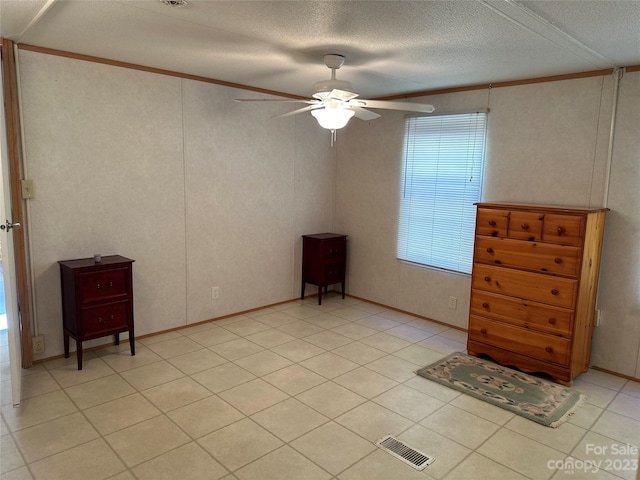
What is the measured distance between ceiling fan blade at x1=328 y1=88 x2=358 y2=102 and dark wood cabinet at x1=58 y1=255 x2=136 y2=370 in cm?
202

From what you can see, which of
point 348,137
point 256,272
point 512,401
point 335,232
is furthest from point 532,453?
point 348,137

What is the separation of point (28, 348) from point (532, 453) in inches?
138

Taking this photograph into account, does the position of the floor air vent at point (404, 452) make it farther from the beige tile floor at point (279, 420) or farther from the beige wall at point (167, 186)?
the beige wall at point (167, 186)

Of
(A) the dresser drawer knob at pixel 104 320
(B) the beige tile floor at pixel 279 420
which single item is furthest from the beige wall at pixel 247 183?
(B) the beige tile floor at pixel 279 420

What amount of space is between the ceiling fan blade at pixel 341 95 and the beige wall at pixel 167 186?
5.81 feet

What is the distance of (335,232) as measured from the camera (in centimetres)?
554

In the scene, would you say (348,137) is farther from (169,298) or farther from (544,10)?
(544,10)

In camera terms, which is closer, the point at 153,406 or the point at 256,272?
the point at 153,406

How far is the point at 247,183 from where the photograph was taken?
15.0 ft

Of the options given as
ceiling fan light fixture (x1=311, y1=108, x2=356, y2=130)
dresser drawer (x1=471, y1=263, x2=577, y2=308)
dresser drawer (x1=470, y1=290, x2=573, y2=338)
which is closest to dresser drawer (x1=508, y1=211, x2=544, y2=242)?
dresser drawer (x1=471, y1=263, x2=577, y2=308)

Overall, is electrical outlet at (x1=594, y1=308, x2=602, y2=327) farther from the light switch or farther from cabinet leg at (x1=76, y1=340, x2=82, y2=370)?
the light switch

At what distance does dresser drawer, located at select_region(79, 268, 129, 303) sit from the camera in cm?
322

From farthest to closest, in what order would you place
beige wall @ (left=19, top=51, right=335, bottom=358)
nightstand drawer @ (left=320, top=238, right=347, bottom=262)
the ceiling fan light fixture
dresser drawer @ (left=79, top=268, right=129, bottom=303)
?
nightstand drawer @ (left=320, top=238, right=347, bottom=262), beige wall @ (left=19, top=51, right=335, bottom=358), dresser drawer @ (left=79, top=268, right=129, bottom=303), the ceiling fan light fixture

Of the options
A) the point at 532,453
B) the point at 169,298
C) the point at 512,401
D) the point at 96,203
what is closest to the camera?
the point at 532,453
